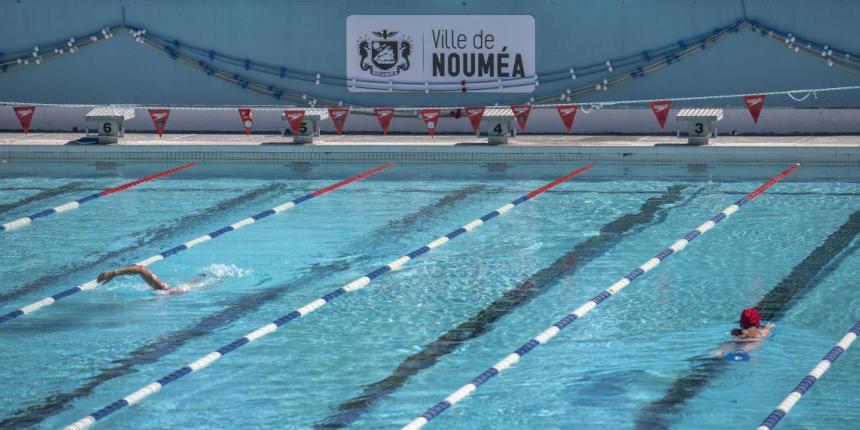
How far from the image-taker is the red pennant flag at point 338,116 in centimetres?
1852

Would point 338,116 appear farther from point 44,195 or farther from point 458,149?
point 44,195

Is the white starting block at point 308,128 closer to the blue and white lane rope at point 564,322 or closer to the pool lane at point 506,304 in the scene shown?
the pool lane at point 506,304

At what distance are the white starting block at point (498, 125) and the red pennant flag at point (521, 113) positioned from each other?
0.12m

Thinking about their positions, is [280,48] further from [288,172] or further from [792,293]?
[792,293]

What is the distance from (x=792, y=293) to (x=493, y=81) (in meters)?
8.68

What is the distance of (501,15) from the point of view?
18828 millimetres

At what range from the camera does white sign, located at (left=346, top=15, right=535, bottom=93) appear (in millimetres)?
18844

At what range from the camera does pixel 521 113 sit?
1784 centimetres

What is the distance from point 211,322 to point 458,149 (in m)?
7.59

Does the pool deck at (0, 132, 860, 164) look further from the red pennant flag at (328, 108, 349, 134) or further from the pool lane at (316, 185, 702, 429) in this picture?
the pool lane at (316, 185, 702, 429)

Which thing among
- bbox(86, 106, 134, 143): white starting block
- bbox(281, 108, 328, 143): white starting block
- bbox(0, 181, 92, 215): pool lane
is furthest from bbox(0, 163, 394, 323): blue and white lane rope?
bbox(86, 106, 134, 143): white starting block

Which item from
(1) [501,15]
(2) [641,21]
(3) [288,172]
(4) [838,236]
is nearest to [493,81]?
(1) [501,15]

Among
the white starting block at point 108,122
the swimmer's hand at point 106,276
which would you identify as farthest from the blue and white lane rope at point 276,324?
the white starting block at point 108,122

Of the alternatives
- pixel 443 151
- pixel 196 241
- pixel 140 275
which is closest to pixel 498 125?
pixel 443 151
